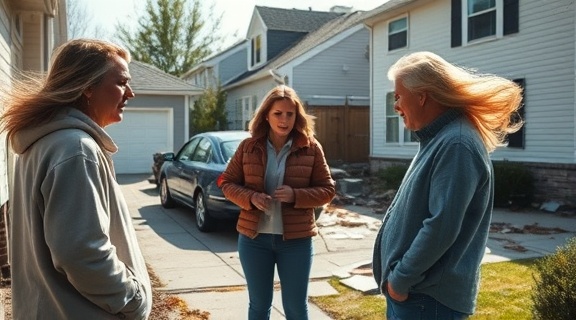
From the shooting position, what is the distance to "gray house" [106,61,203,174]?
19.5 meters

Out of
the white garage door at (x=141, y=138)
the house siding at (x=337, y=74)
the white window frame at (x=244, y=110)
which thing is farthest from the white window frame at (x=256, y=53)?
the white garage door at (x=141, y=138)

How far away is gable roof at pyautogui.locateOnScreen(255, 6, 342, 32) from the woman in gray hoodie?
77.4 ft

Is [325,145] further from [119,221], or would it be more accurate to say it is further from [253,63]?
[119,221]

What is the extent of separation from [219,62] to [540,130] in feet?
68.2

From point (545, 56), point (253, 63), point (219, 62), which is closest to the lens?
point (545, 56)

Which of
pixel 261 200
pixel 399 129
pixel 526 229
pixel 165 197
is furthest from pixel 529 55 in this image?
pixel 261 200

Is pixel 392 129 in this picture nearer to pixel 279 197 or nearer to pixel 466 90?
pixel 279 197

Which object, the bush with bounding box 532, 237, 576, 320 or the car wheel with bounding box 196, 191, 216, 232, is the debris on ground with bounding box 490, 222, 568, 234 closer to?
the car wheel with bounding box 196, 191, 216, 232

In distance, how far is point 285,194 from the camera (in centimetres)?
347

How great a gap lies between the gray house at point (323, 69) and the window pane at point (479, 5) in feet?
15.5

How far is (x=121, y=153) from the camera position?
64.1 ft

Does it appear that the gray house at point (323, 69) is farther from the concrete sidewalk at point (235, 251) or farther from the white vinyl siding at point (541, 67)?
the concrete sidewalk at point (235, 251)

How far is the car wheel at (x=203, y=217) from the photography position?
8591 mm

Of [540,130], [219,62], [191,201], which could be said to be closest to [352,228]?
[191,201]
